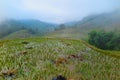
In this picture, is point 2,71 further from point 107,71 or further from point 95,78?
point 107,71

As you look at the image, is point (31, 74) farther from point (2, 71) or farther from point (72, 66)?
point (72, 66)

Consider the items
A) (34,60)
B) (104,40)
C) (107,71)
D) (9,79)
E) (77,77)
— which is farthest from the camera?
(104,40)

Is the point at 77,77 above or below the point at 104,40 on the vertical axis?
above

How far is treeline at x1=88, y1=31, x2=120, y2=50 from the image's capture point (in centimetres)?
17425

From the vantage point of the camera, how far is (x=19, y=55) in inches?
982

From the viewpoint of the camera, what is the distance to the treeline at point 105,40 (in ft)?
572

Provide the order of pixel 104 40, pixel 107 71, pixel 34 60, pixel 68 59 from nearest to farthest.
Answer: pixel 107 71 < pixel 34 60 < pixel 68 59 < pixel 104 40

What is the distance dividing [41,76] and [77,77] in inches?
98.4

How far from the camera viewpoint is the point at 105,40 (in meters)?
183

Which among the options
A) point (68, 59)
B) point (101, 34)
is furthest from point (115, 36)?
point (68, 59)

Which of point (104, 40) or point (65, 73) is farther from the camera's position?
point (104, 40)

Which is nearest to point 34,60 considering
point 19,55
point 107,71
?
point 19,55

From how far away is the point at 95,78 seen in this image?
17938 millimetres

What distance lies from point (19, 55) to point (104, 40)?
531ft
